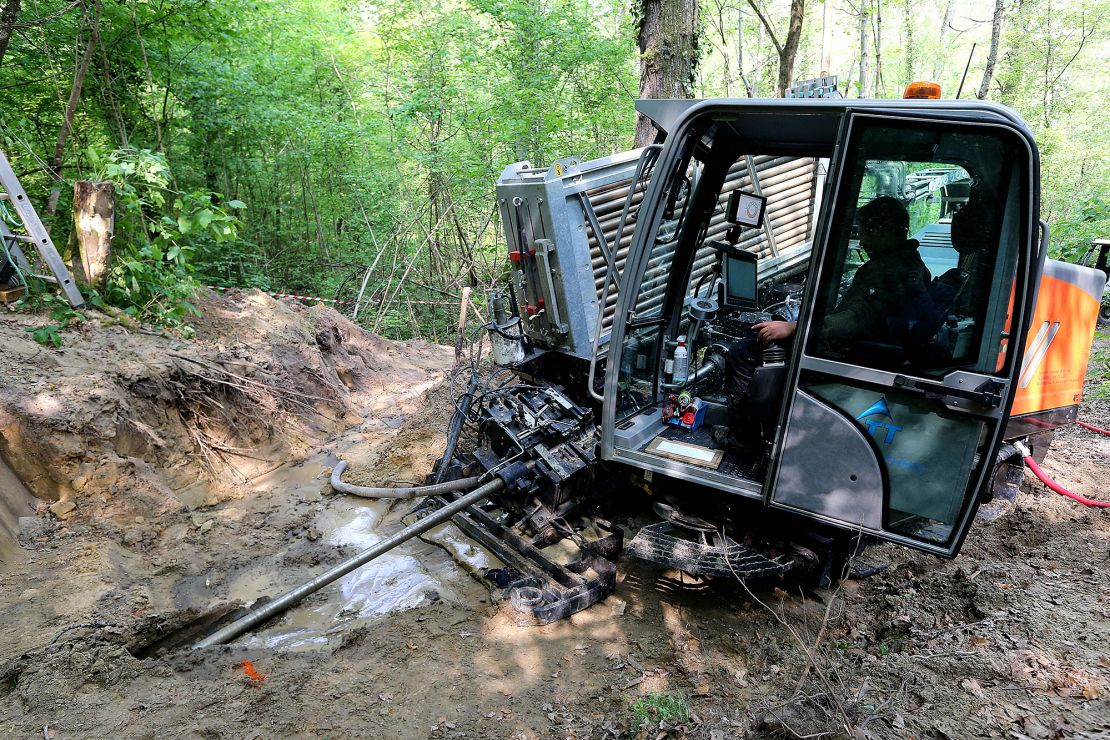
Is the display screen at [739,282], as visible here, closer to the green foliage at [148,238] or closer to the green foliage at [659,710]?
the green foliage at [659,710]

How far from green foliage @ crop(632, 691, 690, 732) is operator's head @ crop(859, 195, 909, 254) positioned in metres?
2.21

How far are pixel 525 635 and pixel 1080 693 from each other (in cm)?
238

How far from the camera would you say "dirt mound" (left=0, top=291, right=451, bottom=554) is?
12.5 ft

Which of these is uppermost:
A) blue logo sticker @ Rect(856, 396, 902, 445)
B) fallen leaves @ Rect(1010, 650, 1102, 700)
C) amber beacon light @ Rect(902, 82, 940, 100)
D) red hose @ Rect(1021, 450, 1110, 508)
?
amber beacon light @ Rect(902, 82, 940, 100)

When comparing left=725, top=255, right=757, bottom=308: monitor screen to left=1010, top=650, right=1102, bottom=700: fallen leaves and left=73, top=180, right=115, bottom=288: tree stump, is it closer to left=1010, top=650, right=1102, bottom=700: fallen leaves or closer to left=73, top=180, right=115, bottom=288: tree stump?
left=1010, top=650, right=1102, bottom=700: fallen leaves

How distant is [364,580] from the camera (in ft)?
12.1

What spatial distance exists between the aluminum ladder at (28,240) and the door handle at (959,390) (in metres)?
6.06

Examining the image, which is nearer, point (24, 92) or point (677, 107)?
point (677, 107)

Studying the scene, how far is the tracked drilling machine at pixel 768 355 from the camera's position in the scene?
248 cm

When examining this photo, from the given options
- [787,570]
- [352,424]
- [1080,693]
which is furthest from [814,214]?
[352,424]

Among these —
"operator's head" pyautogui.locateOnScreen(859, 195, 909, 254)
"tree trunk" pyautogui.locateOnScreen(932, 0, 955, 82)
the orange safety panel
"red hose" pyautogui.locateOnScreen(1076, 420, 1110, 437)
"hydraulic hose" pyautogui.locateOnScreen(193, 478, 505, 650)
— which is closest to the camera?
"operator's head" pyautogui.locateOnScreen(859, 195, 909, 254)

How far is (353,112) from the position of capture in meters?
12.3

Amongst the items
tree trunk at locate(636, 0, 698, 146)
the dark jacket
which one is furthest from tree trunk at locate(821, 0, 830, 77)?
the dark jacket

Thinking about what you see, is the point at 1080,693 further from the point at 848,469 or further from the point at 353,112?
the point at 353,112
